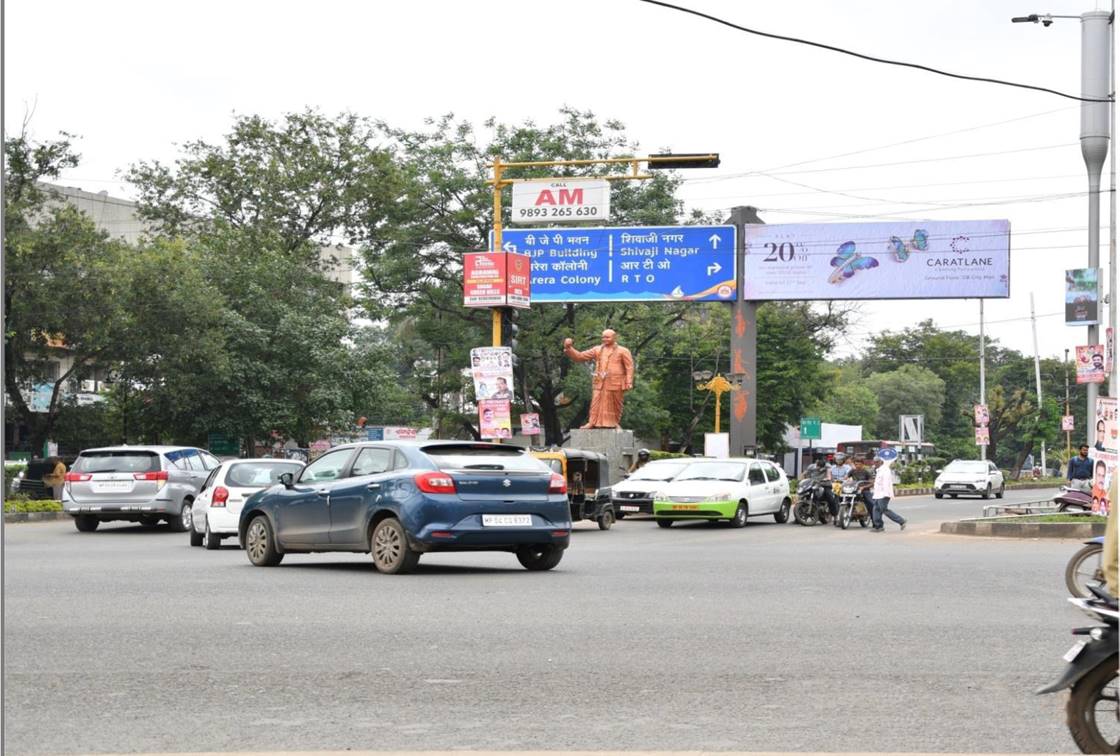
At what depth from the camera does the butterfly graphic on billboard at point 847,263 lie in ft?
154

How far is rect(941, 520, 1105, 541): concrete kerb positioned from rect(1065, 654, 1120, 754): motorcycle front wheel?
19.6 meters

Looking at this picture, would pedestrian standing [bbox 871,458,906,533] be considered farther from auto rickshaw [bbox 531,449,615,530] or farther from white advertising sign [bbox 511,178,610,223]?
white advertising sign [bbox 511,178,610,223]

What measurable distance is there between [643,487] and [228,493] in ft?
42.1

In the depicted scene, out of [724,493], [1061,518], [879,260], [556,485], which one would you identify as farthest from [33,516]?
[879,260]

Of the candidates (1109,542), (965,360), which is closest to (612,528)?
(1109,542)

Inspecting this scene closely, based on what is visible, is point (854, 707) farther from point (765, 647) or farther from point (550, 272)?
point (550, 272)

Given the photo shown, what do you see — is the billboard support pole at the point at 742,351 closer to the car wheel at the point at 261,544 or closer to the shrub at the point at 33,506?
the shrub at the point at 33,506

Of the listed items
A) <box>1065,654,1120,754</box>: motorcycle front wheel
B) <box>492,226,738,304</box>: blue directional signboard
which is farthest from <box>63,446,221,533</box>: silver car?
<box>1065,654,1120,754</box>: motorcycle front wheel

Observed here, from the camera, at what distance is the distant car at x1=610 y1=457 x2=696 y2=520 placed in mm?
34281

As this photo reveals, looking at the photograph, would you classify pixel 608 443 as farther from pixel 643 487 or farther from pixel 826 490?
pixel 826 490

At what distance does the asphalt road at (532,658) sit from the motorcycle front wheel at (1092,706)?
0.56 m

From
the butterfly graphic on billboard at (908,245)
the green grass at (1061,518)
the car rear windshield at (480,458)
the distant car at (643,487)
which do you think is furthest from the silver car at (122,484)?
the butterfly graphic on billboard at (908,245)

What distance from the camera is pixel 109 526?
106ft

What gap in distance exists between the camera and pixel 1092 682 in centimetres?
659
